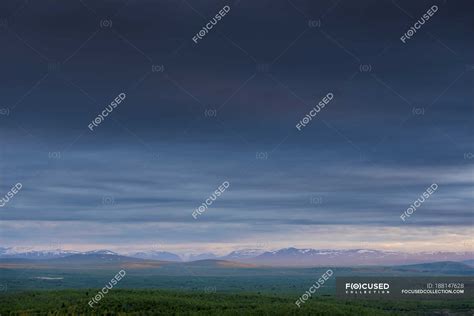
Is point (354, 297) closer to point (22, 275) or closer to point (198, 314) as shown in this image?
point (198, 314)

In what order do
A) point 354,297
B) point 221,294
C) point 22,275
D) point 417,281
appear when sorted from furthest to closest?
point 22,275 < point 221,294 < point 417,281 < point 354,297

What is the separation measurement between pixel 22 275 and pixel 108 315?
74.1 meters

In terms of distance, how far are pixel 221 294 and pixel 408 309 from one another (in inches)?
1190

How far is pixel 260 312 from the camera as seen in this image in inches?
3004

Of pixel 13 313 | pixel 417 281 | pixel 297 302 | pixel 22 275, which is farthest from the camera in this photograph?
pixel 22 275

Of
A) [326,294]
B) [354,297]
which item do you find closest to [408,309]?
[354,297]

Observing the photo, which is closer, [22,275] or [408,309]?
[408,309]

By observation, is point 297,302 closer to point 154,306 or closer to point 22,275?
point 154,306

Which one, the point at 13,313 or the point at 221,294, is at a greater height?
the point at 221,294

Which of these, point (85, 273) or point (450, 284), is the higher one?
point (85, 273)

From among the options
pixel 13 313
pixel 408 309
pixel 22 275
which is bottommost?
pixel 13 313

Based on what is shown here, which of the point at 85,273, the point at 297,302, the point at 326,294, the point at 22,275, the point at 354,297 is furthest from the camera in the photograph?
the point at 85,273

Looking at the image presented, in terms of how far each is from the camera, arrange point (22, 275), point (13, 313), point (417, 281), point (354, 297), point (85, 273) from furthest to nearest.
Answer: point (85, 273), point (22, 275), point (13, 313), point (417, 281), point (354, 297)

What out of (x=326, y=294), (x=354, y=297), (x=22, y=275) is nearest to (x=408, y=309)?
(x=354, y=297)
